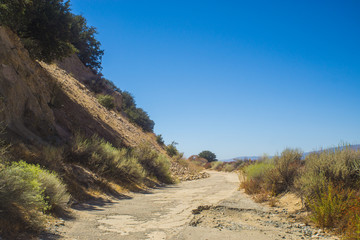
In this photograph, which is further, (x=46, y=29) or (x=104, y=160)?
(x=46, y=29)

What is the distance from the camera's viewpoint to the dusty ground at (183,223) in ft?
14.8

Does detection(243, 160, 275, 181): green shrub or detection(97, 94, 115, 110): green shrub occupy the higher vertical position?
detection(97, 94, 115, 110): green shrub

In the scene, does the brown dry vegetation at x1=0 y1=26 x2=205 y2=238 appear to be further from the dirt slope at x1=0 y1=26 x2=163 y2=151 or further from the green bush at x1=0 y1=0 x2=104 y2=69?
the green bush at x1=0 y1=0 x2=104 y2=69

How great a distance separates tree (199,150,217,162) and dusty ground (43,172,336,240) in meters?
42.8

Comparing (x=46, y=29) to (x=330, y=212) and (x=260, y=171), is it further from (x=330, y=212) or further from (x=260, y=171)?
(x=330, y=212)

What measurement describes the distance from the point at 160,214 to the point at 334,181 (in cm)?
441

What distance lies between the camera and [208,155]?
50.7 metres

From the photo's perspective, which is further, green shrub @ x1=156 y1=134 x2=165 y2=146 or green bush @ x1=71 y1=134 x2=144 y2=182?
green shrub @ x1=156 y1=134 x2=165 y2=146

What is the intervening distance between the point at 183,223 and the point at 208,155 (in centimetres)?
Answer: 4597

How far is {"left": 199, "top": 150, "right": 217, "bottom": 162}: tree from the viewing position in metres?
50.0

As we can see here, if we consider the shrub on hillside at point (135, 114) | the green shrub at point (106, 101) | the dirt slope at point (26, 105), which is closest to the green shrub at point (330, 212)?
the dirt slope at point (26, 105)

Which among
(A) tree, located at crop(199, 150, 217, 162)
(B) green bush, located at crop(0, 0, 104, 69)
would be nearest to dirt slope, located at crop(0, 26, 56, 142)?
(B) green bush, located at crop(0, 0, 104, 69)

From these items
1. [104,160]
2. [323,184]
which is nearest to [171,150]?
[104,160]

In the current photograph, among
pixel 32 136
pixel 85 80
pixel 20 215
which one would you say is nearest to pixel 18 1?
pixel 32 136
